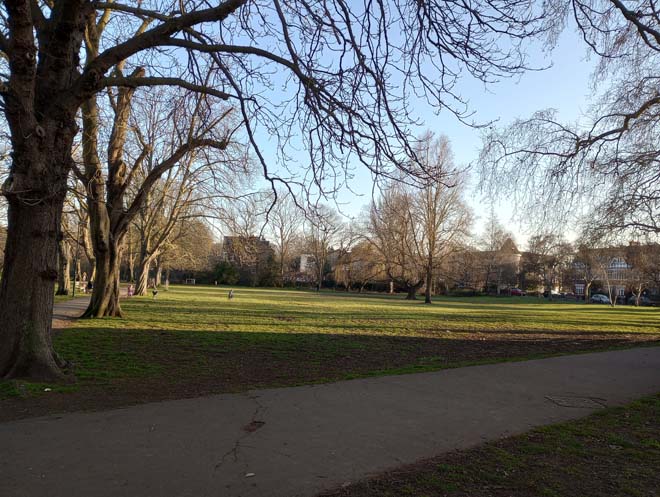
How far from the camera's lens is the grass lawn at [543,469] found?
13.0 ft

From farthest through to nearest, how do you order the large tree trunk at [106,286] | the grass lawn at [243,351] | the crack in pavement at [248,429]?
1. the large tree trunk at [106,286]
2. the grass lawn at [243,351]
3. the crack in pavement at [248,429]

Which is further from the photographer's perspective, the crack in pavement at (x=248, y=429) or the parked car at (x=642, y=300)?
the parked car at (x=642, y=300)

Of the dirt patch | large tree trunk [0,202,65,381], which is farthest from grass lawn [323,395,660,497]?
large tree trunk [0,202,65,381]

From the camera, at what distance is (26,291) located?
7531 mm

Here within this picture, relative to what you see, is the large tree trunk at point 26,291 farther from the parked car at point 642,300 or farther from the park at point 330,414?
the parked car at point 642,300

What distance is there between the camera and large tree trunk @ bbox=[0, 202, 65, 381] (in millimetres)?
7457

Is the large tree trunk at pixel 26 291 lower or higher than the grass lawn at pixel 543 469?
higher

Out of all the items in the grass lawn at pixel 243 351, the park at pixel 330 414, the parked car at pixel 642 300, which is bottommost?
the parked car at pixel 642 300

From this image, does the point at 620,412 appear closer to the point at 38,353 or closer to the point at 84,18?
the point at 38,353

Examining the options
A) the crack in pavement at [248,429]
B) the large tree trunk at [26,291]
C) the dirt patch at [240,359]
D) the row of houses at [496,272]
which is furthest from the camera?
the row of houses at [496,272]

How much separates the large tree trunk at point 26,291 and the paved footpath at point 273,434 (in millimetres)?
2404

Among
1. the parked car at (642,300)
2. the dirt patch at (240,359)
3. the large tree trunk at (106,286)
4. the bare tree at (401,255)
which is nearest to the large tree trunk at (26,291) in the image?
the dirt patch at (240,359)

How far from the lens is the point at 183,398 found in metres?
6.82

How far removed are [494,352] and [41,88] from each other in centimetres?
1178
